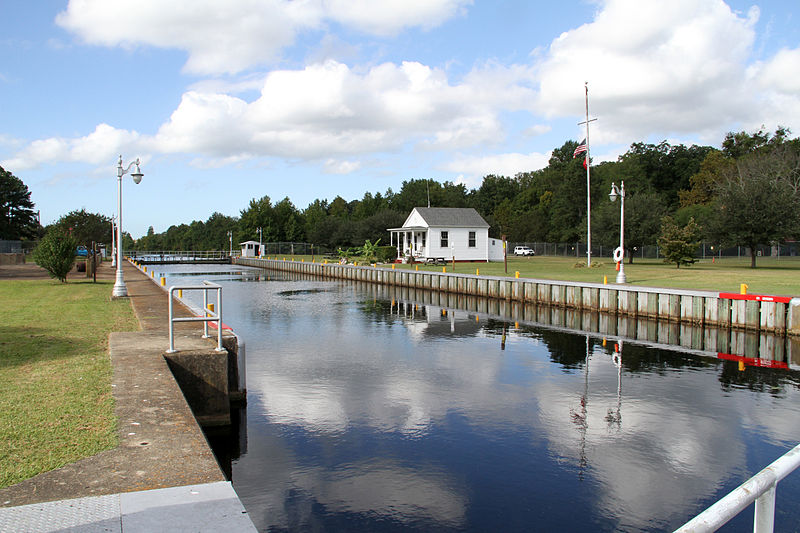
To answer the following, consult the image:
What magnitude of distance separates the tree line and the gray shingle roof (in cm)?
1159

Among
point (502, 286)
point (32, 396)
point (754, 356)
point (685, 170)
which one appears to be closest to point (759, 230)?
point (502, 286)

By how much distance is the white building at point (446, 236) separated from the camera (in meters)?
53.8

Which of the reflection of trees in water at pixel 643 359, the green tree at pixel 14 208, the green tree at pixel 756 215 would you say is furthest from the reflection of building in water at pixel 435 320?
the green tree at pixel 14 208

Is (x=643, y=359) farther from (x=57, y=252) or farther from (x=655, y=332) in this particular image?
(x=57, y=252)

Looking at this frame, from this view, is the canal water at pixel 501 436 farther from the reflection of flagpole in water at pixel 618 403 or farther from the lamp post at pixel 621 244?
the lamp post at pixel 621 244

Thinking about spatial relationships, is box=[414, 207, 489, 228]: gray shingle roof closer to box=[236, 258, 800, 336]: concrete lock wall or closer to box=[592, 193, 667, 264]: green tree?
box=[592, 193, 667, 264]: green tree

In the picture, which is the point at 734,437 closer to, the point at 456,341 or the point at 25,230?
the point at 456,341

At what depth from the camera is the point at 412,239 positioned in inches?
2195

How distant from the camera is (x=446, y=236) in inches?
2147

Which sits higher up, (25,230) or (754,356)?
(25,230)

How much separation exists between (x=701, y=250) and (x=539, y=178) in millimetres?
43527

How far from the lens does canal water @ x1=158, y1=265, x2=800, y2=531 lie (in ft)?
23.4

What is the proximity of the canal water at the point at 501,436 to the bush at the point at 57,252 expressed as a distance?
626 inches

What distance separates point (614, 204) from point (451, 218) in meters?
15.9
